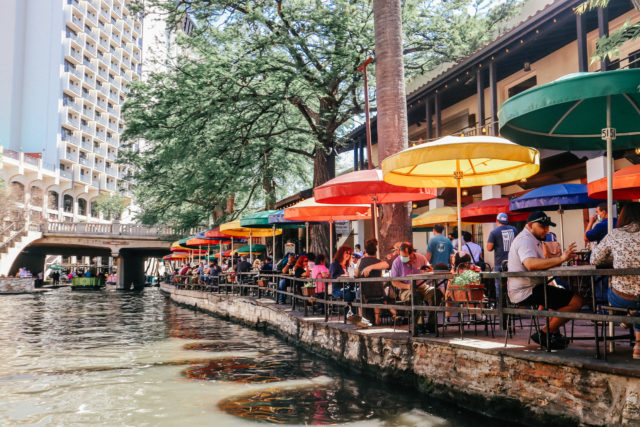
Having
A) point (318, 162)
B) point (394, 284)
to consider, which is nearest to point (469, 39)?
point (318, 162)

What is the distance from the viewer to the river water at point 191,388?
5879 millimetres

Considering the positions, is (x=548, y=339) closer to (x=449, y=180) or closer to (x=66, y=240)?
(x=449, y=180)

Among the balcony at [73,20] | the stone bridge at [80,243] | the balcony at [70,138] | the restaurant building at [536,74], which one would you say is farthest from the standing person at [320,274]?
the balcony at [73,20]

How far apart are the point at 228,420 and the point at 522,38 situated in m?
11.4

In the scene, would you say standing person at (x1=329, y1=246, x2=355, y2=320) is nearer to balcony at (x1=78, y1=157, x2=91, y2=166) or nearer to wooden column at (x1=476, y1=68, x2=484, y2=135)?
wooden column at (x1=476, y1=68, x2=484, y2=135)

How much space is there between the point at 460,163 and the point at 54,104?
210 feet

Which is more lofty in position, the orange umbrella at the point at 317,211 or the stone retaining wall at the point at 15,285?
the orange umbrella at the point at 317,211

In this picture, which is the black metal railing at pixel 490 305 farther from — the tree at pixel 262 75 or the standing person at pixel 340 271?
the tree at pixel 262 75

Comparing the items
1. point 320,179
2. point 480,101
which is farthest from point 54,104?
point 480,101

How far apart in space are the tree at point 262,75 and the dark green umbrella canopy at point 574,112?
33.0 feet

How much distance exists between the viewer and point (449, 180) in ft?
29.5

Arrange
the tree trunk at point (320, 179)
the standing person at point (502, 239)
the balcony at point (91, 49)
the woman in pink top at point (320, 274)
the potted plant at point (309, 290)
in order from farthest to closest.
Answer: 1. the balcony at point (91, 49)
2. the tree trunk at point (320, 179)
3. the potted plant at point (309, 290)
4. the woman in pink top at point (320, 274)
5. the standing person at point (502, 239)

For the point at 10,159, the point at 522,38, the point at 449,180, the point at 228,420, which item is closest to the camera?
the point at 228,420

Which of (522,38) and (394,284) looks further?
(522,38)
